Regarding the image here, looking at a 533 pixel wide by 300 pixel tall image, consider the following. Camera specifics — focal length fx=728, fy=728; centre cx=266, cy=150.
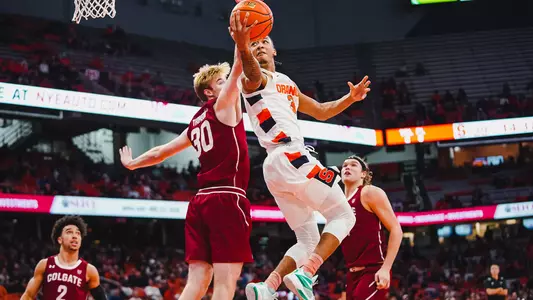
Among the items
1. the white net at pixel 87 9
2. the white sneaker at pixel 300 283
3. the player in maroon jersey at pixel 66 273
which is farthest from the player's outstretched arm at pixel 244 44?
the white net at pixel 87 9

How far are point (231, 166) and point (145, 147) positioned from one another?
2146cm

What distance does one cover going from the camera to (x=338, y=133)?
24875mm

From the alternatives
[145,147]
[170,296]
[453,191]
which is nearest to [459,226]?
[453,191]

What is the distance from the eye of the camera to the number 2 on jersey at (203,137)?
4969 mm

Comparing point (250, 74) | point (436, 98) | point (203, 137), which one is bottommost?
point (203, 137)

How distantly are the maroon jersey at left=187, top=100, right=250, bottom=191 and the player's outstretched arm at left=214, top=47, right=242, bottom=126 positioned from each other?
7 cm

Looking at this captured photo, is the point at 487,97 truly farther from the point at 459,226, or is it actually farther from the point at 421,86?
the point at 459,226

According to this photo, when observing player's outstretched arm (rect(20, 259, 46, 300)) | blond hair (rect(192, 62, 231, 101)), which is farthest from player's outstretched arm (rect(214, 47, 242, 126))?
player's outstretched arm (rect(20, 259, 46, 300))

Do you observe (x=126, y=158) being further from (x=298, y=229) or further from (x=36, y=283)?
(x=36, y=283)

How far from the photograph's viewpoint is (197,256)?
4.87 meters

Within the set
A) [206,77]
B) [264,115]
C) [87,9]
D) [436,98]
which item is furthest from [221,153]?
[436,98]

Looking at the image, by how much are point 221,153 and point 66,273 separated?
2493mm

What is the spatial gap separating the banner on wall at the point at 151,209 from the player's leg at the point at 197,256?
13355mm

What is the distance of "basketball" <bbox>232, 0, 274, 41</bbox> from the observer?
473 cm
